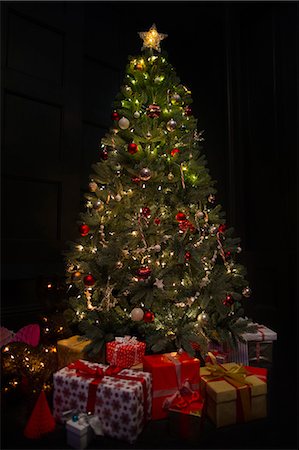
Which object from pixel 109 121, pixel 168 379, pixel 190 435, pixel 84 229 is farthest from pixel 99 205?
pixel 109 121

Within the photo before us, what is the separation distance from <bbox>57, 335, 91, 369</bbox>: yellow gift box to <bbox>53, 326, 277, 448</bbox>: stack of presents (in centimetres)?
32

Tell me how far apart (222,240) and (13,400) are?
1935mm

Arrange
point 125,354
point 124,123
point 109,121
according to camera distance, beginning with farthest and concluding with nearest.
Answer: point 109,121 → point 124,123 → point 125,354

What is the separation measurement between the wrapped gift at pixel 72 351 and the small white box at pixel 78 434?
54cm

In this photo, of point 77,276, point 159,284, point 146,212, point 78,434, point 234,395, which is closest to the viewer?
point 78,434

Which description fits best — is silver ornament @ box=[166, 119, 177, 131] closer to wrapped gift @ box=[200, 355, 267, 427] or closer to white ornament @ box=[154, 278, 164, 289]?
white ornament @ box=[154, 278, 164, 289]

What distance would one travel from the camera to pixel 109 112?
12.6 feet

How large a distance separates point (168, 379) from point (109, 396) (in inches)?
13.8

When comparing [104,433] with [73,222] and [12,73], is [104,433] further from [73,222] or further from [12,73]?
[12,73]

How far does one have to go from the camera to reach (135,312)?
6.85ft

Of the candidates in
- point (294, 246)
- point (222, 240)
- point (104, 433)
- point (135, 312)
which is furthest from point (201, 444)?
point (294, 246)

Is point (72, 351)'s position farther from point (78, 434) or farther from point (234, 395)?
point (234, 395)

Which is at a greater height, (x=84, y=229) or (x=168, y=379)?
(x=84, y=229)

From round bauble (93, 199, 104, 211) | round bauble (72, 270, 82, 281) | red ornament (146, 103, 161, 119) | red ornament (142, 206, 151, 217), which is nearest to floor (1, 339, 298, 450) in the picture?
round bauble (72, 270, 82, 281)
